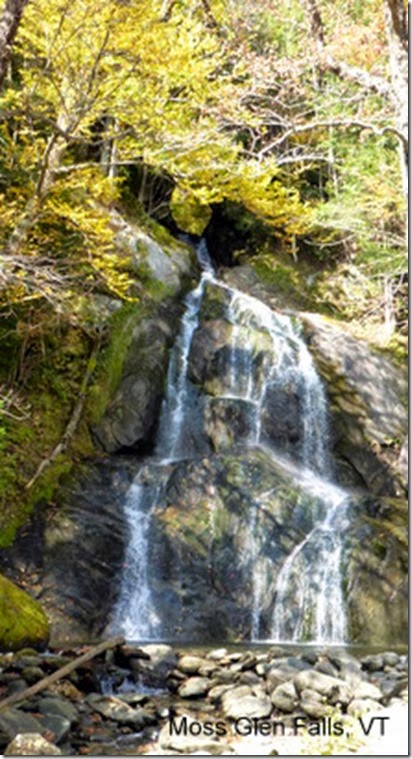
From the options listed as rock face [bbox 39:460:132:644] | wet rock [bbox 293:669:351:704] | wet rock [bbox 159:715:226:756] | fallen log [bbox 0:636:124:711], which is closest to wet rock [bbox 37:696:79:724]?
fallen log [bbox 0:636:124:711]

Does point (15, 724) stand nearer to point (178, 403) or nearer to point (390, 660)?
point (390, 660)

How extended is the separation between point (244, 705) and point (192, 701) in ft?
2.19

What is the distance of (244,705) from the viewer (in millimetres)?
6016

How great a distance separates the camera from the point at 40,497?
10.2 meters

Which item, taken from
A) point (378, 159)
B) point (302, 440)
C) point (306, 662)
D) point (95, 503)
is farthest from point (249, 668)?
point (378, 159)

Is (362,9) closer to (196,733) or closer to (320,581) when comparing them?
(320,581)

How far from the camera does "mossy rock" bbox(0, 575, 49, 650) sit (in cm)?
685

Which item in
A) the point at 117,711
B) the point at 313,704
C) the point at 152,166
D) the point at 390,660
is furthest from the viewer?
the point at 152,166

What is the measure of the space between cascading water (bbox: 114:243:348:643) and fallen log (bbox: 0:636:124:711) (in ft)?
8.19

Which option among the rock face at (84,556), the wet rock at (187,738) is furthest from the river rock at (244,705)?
the rock face at (84,556)

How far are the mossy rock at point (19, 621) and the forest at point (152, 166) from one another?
6.92ft

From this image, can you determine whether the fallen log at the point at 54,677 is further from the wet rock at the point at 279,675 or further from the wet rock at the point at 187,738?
the wet rock at the point at 279,675

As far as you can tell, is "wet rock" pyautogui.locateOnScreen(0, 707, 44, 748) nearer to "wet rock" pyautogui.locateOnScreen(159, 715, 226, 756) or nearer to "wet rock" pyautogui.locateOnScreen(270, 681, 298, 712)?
"wet rock" pyautogui.locateOnScreen(159, 715, 226, 756)

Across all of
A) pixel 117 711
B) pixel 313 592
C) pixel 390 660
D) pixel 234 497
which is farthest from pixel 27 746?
pixel 234 497
